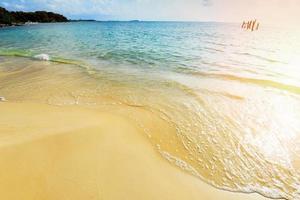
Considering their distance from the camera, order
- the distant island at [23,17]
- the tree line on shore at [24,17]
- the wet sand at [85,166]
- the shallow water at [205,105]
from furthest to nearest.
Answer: the tree line on shore at [24,17] < the distant island at [23,17] < the shallow water at [205,105] < the wet sand at [85,166]

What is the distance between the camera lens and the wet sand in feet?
9.31

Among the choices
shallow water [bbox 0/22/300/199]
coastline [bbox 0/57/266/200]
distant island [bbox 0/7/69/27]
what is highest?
distant island [bbox 0/7/69/27]

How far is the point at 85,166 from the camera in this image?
129 inches

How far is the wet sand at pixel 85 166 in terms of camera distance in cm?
284

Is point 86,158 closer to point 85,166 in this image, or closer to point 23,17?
point 85,166

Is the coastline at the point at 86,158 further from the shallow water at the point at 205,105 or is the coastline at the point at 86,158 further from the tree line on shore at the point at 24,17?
the tree line on shore at the point at 24,17

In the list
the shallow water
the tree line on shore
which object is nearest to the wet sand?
the shallow water

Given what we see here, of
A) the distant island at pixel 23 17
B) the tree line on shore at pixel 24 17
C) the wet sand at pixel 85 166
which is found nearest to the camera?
the wet sand at pixel 85 166

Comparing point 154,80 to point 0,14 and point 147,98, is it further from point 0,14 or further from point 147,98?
point 0,14

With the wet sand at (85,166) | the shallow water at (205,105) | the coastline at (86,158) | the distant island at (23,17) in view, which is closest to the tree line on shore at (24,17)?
the distant island at (23,17)

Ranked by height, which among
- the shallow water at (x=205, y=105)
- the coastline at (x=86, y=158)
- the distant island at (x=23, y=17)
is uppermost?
the distant island at (x=23, y=17)

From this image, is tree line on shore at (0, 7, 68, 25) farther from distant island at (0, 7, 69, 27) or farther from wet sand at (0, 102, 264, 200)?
wet sand at (0, 102, 264, 200)

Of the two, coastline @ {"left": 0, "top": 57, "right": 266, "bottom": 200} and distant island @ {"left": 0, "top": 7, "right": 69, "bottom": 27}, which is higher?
distant island @ {"left": 0, "top": 7, "right": 69, "bottom": 27}

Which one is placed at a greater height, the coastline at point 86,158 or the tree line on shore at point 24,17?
the tree line on shore at point 24,17
